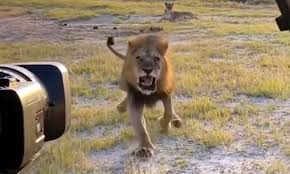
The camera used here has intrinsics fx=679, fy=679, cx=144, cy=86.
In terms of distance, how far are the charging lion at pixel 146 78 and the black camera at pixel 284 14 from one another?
4483 millimetres

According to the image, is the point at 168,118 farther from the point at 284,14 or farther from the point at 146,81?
the point at 284,14

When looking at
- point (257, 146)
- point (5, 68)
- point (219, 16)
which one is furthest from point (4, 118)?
point (219, 16)

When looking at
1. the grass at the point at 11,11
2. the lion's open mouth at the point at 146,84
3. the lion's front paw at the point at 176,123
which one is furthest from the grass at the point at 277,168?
the grass at the point at 11,11

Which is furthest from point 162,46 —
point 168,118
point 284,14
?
point 284,14

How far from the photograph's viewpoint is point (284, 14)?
159 centimetres

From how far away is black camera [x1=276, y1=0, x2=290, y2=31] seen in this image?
1.56 m

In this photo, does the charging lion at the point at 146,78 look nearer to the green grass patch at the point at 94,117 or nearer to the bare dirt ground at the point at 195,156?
the bare dirt ground at the point at 195,156

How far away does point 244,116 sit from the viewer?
7.52 metres

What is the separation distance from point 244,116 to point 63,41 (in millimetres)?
14054

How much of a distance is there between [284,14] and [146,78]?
4.76 meters

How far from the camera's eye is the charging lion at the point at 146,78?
629cm

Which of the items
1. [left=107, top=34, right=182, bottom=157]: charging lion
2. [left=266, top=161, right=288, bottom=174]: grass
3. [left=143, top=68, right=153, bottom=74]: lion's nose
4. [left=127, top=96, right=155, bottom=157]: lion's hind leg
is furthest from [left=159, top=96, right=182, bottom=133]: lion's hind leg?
[left=266, top=161, right=288, bottom=174]: grass

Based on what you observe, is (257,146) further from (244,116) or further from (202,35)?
(202,35)

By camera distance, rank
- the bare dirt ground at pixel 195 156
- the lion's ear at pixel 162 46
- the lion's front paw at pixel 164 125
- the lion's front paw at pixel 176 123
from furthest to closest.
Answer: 1. the lion's front paw at pixel 176 123
2. the lion's front paw at pixel 164 125
3. the lion's ear at pixel 162 46
4. the bare dirt ground at pixel 195 156
